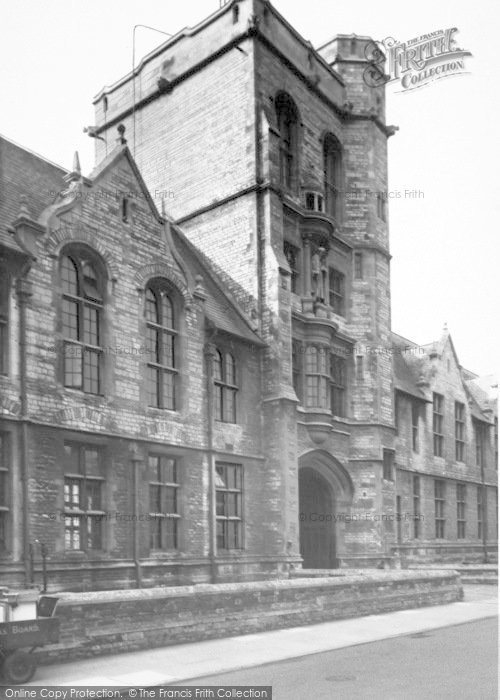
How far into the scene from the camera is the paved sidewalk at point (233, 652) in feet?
37.6

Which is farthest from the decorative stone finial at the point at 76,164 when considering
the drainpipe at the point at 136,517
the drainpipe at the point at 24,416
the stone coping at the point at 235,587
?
the stone coping at the point at 235,587

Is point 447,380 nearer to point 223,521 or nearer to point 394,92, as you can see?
point 223,521

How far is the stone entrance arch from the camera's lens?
2788cm

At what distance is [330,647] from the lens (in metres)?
14.4

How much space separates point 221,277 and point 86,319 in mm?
8123

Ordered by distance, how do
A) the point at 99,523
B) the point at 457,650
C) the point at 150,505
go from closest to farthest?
1. the point at 457,650
2. the point at 99,523
3. the point at 150,505

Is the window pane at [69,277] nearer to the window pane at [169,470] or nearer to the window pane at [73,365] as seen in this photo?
the window pane at [73,365]

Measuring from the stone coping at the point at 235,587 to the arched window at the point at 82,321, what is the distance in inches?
204

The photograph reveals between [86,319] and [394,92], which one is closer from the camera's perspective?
[394,92]

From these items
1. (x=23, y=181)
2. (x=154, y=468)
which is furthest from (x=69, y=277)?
(x=154, y=468)

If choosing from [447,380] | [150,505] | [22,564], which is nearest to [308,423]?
[150,505]

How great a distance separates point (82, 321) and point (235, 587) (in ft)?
22.8

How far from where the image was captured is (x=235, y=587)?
51.2 ft

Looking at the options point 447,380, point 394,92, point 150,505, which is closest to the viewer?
point 394,92
